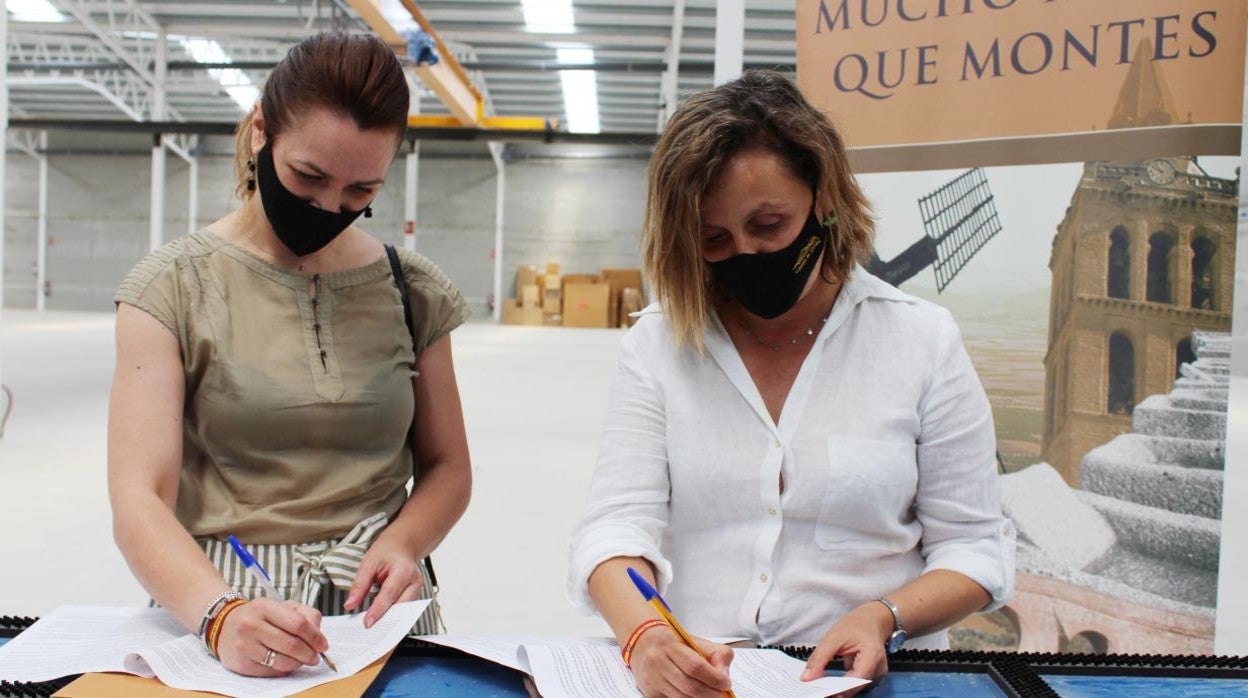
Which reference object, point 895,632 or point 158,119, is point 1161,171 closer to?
point 895,632

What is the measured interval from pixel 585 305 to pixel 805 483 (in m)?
18.6

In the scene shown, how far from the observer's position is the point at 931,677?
118 cm

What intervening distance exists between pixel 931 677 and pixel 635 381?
21.1 inches

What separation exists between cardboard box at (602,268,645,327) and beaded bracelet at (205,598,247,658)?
18695 millimetres

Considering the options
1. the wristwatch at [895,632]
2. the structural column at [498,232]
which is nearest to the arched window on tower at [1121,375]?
the wristwatch at [895,632]

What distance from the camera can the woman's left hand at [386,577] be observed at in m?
1.37

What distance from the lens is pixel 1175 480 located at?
7.44 feet

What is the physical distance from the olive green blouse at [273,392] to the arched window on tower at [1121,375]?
5.35 ft

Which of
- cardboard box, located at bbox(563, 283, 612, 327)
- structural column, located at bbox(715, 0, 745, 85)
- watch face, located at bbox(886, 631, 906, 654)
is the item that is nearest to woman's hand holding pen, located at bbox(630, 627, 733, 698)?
watch face, located at bbox(886, 631, 906, 654)

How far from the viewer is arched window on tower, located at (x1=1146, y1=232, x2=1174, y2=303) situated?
2.27 metres

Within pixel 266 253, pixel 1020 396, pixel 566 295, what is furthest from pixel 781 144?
pixel 566 295

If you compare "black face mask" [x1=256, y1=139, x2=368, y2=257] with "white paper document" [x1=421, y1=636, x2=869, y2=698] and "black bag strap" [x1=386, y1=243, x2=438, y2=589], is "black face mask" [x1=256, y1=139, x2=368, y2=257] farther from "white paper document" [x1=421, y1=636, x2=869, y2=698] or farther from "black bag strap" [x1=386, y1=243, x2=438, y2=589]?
"white paper document" [x1=421, y1=636, x2=869, y2=698]

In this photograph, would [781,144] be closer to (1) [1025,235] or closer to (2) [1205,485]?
(1) [1025,235]

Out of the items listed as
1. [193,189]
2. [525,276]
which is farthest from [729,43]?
[193,189]
